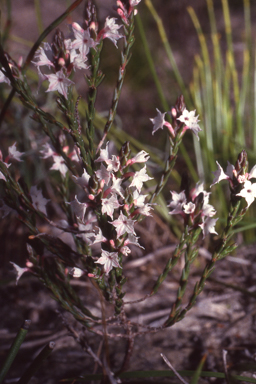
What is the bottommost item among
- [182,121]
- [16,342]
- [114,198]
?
[16,342]

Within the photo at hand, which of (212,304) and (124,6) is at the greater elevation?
(124,6)

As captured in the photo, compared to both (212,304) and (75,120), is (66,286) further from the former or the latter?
(212,304)

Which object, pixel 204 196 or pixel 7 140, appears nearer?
pixel 204 196

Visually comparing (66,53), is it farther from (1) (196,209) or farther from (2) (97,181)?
(1) (196,209)

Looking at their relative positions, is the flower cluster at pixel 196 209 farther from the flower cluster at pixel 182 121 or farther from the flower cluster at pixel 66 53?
the flower cluster at pixel 66 53

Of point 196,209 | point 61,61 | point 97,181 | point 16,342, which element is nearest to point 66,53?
point 61,61

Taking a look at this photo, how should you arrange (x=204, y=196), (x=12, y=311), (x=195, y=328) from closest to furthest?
(x=204, y=196) → (x=195, y=328) → (x=12, y=311)

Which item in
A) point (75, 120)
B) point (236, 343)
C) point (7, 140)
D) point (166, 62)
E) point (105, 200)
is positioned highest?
point (166, 62)

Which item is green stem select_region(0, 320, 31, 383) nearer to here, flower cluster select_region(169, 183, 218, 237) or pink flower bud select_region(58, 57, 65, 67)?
flower cluster select_region(169, 183, 218, 237)

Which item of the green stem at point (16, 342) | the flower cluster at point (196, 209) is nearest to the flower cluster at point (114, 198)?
the flower cluster at point (196, 209)

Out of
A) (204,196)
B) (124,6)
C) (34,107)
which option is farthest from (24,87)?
(204,196)
